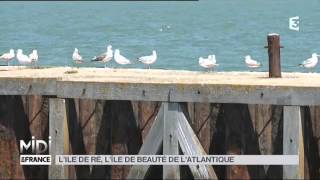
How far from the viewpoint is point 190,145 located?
20000 millimetres

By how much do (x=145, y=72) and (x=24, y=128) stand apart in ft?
11.4

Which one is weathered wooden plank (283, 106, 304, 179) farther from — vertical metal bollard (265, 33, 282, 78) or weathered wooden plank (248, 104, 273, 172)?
vertical metal bollard (265, 33, 282, 78)

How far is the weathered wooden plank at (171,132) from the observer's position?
65.5ft

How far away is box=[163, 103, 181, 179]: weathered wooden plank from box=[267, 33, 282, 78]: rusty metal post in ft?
8.12

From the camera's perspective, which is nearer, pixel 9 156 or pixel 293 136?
pixel 293 136

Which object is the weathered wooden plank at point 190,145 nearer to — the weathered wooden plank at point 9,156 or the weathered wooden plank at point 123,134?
the weathered wooden plank at point 123,134

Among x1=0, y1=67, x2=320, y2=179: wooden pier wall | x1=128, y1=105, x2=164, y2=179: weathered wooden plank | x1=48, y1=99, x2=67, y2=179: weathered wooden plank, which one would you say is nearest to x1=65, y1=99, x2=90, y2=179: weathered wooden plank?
x1=0, y1=67, x2=320, y2=179: wooden pier wall

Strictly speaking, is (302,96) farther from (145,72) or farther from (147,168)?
(145,72)

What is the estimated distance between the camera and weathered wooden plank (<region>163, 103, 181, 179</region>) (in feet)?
65.5

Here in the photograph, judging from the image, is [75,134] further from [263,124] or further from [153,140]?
[263,124]

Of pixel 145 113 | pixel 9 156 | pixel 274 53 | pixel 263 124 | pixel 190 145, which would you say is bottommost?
pixel 9 156

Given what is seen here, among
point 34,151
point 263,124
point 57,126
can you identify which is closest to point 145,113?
point 57,126

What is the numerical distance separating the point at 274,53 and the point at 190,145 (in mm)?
2675
